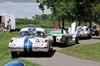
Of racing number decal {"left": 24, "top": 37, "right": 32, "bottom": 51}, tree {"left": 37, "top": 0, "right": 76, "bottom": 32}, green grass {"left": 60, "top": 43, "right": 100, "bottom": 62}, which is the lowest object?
green grass {"left": 60, "top": 43, "right": 100, "bottom": 62}

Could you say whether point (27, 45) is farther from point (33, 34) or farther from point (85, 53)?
point (85, 53)

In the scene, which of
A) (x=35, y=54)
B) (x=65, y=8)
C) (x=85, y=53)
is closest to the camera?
(x=35, y=54)

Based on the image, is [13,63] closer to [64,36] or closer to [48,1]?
[64,36]

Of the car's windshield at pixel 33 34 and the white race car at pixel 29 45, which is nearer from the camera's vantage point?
the white race car at pixel 29 45

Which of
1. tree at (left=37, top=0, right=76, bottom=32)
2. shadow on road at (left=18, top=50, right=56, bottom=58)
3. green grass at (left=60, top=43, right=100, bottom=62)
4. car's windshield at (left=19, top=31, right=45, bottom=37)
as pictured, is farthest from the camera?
tree at (left=37, top=0, right=76, bottom=32)

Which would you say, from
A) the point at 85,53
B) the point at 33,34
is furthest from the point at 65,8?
the point at 33,34

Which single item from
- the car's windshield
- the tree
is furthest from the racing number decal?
the tree

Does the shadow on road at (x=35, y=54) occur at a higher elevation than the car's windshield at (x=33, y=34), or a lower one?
lower

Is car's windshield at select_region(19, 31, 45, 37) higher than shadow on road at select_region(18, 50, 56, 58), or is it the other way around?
car's windshield at select_region(19, 31, 45, 37)

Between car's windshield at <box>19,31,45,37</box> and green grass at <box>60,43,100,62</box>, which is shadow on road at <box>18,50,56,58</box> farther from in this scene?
green grass at <box>60,43,100,62</box>

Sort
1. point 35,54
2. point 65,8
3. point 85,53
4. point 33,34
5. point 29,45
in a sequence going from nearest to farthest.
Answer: point 29,45, point 33,34, point 35,54, point 85,53, point 65,8

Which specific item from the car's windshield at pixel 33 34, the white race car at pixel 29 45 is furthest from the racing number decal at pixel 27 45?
the car's windshield at pixel 33 34

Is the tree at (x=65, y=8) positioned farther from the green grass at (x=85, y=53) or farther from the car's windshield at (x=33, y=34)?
the car's windshield at (x=33, y=34)

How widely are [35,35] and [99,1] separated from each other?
759 inches
